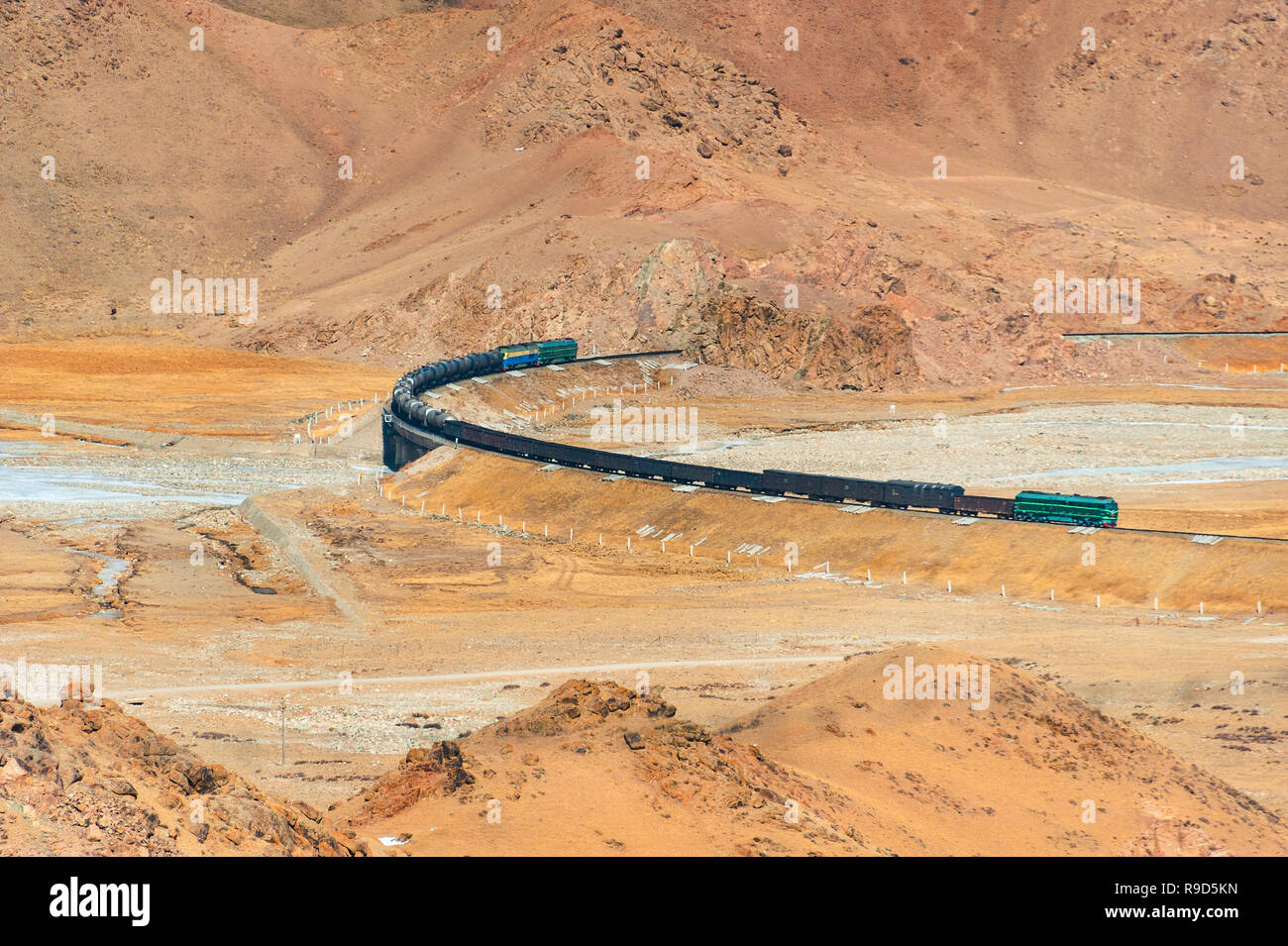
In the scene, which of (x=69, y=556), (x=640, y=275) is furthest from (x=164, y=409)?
(x=69, y=556)

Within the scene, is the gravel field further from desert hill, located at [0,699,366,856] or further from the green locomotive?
desert hill, located at [0,699,366,856]

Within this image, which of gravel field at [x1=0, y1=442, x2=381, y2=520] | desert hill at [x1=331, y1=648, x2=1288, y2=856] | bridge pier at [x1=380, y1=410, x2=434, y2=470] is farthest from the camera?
bridge pier at [x1=380, y1=410, x2=434, y2=470]

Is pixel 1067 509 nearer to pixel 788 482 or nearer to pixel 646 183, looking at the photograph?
pixel 788 482

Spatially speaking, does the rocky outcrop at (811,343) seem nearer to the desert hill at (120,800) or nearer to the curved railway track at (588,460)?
the curved railway track at (588,460)

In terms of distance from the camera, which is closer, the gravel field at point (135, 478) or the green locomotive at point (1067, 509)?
the green locomotive at point (1067, 509)

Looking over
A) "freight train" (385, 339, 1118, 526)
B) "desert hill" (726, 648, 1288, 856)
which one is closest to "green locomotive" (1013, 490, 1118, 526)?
"freight train" (385, 339, 1118, 526)

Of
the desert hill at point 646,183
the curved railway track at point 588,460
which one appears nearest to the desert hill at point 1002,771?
the curved railway track at point 588,460
